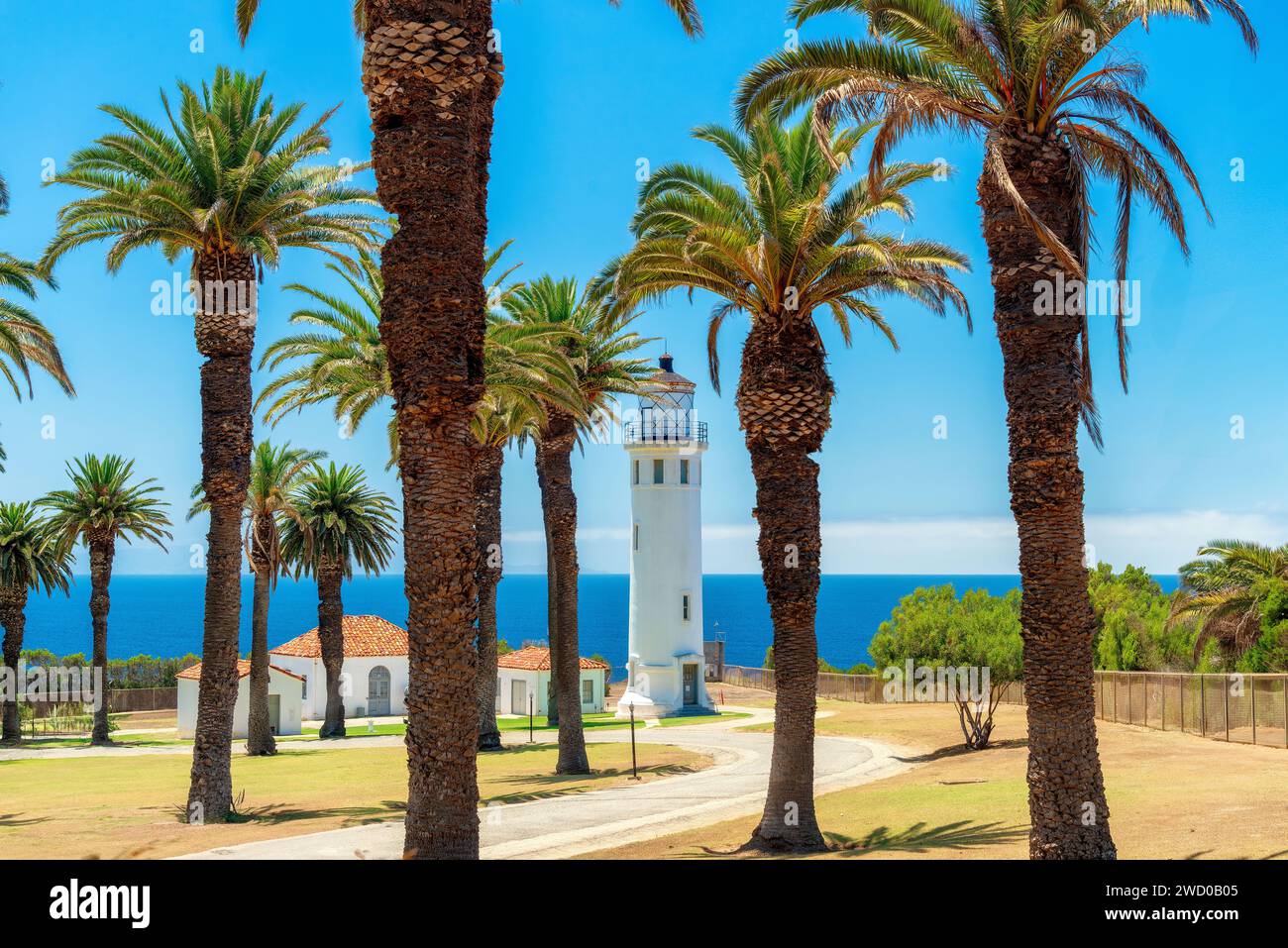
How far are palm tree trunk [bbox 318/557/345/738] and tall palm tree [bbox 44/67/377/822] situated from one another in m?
24.2

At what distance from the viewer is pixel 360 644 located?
6069cm

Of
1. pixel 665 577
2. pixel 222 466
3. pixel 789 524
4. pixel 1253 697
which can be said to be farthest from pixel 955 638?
pixel 222 466

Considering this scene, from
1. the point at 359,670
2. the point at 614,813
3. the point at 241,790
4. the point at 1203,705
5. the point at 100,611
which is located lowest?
the point at 359,670

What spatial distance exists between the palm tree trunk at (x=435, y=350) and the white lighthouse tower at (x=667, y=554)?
44.2 meters

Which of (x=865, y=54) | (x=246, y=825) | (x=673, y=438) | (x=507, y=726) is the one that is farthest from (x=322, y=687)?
(x=865, y=54)

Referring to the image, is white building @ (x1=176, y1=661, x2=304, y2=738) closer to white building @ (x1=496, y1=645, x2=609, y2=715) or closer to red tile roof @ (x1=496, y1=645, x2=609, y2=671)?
white building @ (x1=496, y1=645, x2=609, y2=715)

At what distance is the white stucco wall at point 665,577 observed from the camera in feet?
187

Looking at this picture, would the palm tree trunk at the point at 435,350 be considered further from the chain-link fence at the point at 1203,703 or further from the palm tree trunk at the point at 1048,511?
the chain-link fence at the point at 1203,703

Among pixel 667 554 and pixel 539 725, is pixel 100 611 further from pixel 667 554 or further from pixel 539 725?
pixel 667 554

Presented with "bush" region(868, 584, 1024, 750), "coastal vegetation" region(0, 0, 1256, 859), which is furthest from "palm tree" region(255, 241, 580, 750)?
"bush" region(868, 584, 1024, 750)

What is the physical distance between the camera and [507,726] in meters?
51.6

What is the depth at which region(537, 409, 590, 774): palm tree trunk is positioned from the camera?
30812 mm

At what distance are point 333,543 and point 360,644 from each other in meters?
14.3

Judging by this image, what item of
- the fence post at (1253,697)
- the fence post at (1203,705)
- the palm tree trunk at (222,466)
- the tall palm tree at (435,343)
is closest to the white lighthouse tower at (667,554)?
the fence post at (1203,705)
